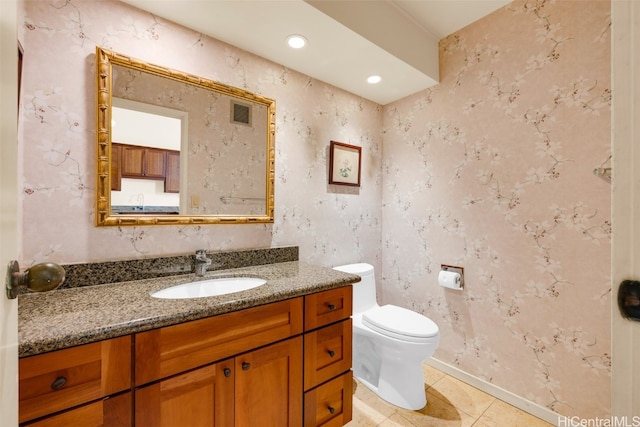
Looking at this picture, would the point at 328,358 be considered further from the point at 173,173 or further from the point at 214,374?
the point at 173,173

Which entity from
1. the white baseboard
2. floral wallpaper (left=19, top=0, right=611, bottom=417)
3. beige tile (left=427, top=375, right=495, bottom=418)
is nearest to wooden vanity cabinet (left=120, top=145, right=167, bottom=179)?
floral wallpaper (left=19, top=0, right=611, bottom=417)

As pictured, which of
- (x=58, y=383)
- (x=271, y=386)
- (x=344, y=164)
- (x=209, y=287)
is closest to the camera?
(x=58, y=383)

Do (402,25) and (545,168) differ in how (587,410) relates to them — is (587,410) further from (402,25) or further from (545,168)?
(402,25)

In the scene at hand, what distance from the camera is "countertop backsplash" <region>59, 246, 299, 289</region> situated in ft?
3.64

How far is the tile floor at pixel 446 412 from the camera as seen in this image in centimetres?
148

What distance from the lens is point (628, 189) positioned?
401 millimetres

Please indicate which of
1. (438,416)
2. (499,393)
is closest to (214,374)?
(438,416)

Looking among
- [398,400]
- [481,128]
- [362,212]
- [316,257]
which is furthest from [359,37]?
[398,400]

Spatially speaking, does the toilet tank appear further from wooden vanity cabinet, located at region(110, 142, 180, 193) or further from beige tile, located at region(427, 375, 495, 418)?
wooden vanity cabinet, located at region(110, 142, 180, 193)

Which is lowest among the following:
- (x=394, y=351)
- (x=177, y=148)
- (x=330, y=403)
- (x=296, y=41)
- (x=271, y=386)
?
(x=330, y=403)

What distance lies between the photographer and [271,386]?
1055 mm

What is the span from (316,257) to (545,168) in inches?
57.8

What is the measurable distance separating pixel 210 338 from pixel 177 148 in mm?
938

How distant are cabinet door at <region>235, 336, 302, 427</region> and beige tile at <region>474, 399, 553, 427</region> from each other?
1.10m
